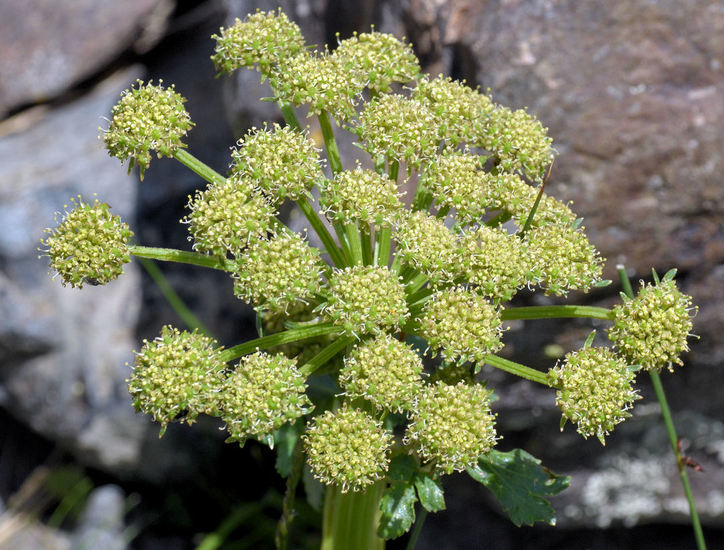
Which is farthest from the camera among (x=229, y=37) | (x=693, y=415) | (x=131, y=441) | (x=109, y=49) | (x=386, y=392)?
(x=109, y=49)

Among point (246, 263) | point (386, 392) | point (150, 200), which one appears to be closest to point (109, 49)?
point (150, 200)

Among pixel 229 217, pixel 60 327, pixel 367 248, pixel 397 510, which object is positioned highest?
pixel 229 217

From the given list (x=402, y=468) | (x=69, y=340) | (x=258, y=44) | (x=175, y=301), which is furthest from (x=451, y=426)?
(x=69, y=340)

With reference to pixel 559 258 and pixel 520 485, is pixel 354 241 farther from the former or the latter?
pixel 520 485

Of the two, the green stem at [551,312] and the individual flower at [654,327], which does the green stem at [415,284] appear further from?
the individual flower at [654,327]

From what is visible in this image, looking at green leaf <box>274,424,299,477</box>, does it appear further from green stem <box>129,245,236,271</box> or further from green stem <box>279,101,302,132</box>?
green stem <box>279,101,302,132</box>

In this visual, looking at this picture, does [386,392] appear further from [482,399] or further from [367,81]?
[367,81]
